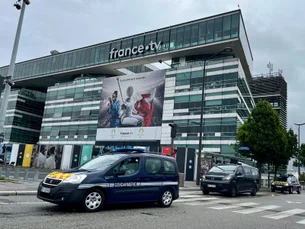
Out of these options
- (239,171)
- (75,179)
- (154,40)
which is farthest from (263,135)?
(154,40)

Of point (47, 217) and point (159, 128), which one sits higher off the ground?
point (159, 128)

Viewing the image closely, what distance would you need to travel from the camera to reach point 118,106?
64.7 metres

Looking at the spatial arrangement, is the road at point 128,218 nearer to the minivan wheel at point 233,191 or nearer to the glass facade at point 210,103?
the minivan wheel at point 233,191

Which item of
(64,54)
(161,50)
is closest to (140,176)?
(161,50)

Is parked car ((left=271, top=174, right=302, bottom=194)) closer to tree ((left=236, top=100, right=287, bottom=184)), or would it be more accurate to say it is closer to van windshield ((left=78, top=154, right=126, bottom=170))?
tree ((left=236, top=100, right=287, bottom=184))

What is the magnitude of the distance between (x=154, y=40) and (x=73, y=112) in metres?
26.2

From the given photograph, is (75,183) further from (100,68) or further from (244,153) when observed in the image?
(100,68)

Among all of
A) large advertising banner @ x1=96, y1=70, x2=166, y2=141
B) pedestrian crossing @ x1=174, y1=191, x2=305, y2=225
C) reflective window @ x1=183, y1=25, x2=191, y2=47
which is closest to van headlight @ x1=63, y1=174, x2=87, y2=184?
pedestrian crossing @ x1=174, y1=191, x2=305, y2=225

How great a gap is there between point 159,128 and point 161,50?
16.5m

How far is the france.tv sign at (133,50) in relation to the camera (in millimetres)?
64000

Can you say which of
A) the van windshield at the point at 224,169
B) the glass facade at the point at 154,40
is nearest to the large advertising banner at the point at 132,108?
the glass facade at the point at 154,40

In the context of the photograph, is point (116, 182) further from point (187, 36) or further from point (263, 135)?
point (187, 36)

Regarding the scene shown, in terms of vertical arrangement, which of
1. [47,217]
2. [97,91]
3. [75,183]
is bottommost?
[47,217]

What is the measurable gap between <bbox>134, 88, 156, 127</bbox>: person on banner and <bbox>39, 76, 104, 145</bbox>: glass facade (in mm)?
12727
